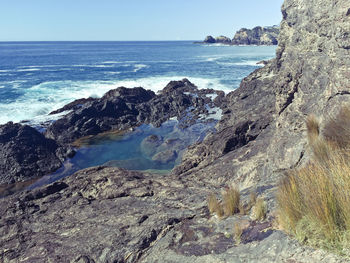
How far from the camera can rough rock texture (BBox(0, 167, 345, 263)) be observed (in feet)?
13.0

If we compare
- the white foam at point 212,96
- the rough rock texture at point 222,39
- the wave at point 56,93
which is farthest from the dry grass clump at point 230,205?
the rough rock texture at point 222,39

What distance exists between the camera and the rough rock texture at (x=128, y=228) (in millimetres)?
3955

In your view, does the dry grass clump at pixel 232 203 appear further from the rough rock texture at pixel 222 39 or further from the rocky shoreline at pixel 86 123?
the rough rock texture at pixel 222 39

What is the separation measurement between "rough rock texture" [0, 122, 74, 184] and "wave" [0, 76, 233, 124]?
24.9ft

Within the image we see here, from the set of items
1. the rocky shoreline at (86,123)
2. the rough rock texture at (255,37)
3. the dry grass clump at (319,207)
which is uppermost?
the rough rock texture at (255,37)

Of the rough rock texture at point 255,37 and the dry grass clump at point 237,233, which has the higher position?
the rough rock texture at point 255,37

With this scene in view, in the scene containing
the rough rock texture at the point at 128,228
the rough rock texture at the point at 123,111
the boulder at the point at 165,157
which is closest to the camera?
the rough rock texture at the point at 128,228

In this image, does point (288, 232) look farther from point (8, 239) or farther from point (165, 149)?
point (165, 149)

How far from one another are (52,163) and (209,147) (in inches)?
387

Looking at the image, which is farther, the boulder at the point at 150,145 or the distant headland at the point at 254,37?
the distant headland at the point at 254,37

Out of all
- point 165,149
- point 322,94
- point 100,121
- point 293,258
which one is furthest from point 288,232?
point 100,121

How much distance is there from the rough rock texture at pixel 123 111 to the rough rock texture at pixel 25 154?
8.20 ft

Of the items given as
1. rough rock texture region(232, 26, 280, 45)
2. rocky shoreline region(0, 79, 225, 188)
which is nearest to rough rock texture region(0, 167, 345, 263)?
rocky shoreline region(0, 79, 225, 188)

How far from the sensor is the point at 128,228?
5.58 meters
